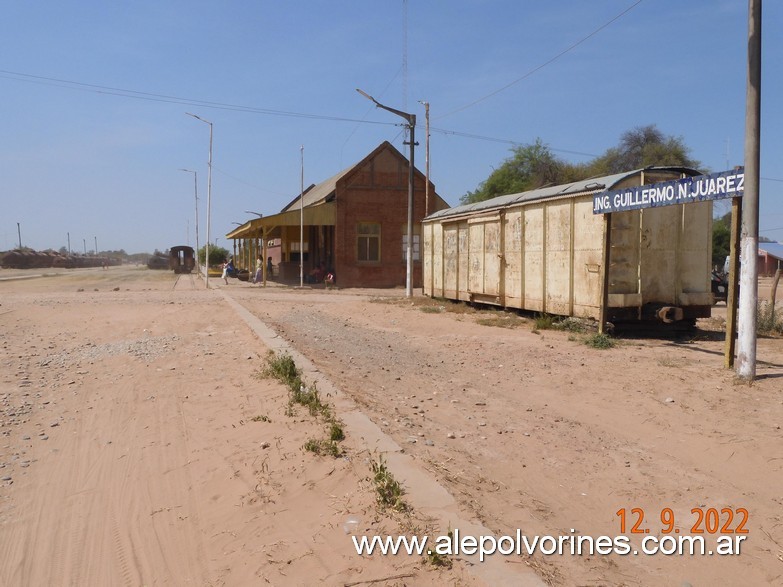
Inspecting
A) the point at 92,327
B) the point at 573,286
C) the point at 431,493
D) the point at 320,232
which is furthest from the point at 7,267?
the point at 431,493

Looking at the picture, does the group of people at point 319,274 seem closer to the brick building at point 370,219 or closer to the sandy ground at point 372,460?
the brick building at point 370,219

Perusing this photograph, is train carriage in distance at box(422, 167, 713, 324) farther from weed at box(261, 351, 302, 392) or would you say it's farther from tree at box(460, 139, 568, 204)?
tree at box(460, 139, 568, 204)

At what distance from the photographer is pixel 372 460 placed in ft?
14.1

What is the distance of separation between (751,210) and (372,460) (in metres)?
5.87

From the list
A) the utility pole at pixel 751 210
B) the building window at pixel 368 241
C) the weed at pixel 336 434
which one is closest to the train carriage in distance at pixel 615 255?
the utility pole at pixel 751 210

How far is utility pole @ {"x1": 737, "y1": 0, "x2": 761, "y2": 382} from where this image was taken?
295 inches

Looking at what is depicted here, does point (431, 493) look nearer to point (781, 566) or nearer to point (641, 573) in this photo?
point (641, 573)

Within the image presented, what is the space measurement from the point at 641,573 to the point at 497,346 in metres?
7.52

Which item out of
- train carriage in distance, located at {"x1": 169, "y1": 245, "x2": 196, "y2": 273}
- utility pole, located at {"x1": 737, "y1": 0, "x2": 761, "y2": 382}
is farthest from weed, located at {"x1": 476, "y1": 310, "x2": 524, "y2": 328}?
train carriage in distance, located at {"x1": 169, "y1": 245, "x2": 196, "y2": 273}

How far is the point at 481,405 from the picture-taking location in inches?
263

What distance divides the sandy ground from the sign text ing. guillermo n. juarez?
2316 mm

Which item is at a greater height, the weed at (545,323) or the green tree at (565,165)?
the green tree at (565,165)

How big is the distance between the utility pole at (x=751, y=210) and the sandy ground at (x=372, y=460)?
44 centimetres

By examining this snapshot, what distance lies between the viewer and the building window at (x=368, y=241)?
3347 centimetres
